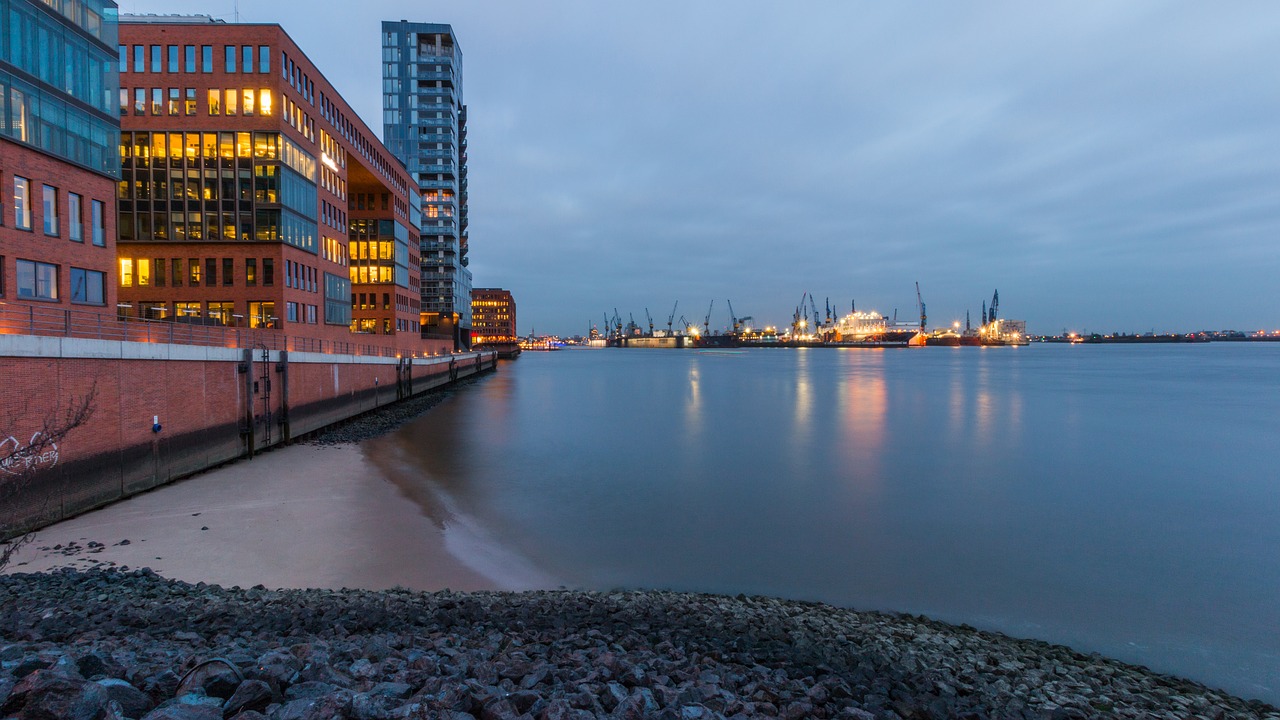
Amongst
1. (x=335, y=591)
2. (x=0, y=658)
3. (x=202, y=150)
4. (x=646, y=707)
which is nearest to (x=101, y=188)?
(x=202, y=150)

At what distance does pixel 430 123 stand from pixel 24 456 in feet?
402

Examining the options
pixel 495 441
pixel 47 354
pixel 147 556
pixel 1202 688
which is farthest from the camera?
pixel 495 441

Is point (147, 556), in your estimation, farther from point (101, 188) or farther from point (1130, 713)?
point (101, 188)

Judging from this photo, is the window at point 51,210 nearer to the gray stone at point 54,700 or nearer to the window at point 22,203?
the window at point 22,203

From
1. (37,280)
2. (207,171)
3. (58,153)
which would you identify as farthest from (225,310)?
(58,153)

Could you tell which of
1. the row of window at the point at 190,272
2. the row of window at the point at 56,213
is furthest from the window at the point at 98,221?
the row of window at the point at 190,272

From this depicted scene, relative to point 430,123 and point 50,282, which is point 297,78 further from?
point 430,123

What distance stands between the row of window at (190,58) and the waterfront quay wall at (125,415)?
27.7m

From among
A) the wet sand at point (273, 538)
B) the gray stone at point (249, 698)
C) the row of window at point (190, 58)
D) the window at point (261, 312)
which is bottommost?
the wet sand at point (273, 538)

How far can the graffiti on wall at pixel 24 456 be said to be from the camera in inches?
527

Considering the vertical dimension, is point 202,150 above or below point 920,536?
above

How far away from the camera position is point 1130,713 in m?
7.70

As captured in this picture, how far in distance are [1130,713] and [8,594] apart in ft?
55.0

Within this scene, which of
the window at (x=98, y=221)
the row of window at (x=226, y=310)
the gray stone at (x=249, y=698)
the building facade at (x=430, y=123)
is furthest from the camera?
the building facade at (x=430, y=123)
